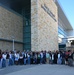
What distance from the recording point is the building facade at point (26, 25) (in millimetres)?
27906

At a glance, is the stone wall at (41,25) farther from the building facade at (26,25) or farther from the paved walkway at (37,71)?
the paved walkway at (37,71)

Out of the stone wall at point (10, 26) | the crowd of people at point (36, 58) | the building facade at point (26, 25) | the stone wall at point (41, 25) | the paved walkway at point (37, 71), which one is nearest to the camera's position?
the paved walkway at point (37, 71)

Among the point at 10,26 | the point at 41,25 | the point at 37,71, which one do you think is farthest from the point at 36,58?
the point at 37,71

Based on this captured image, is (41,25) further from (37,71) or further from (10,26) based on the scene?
(37,71)

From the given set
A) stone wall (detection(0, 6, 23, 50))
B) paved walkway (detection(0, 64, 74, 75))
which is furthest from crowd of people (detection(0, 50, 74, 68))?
stone wall (detection(0, 6, 23, 50))

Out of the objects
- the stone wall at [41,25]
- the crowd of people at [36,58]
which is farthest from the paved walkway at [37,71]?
the stone wall at [41,25]

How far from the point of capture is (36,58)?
2322 cm

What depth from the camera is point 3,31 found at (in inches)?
1076

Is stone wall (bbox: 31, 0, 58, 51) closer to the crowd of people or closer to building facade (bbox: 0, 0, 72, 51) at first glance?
building facade (bbox: 0, 0, 72, 51)

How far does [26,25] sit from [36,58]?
34.1ft

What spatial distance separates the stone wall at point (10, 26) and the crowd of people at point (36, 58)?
4.93 m

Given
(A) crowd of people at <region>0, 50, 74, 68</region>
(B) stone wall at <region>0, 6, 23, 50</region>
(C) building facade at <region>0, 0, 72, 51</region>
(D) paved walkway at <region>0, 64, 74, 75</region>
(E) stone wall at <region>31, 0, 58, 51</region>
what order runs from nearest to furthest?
(D) paved walkway at <region>0, 64, 74, 75</region> → (A) crowd of people at <region>0, 50, 74, 68</region> → (B) stone wall at <region>0, 6, 23, 50</region> → (C) building facade at <region>0, 0, 72, 51</region> → (E) stone wall at <region>31, 0, 58, 51</region>

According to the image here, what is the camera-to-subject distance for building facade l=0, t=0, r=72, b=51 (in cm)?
2791

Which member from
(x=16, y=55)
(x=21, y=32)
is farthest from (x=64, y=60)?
(x=21, y=32)
